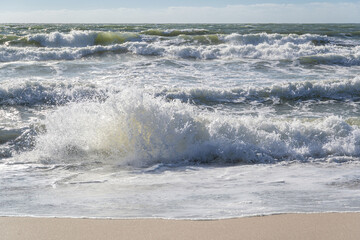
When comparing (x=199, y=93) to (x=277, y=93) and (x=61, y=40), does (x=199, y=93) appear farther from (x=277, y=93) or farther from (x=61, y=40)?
(x=61, y=40)

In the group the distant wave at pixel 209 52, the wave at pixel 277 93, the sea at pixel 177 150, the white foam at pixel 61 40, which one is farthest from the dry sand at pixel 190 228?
the white foam at pixel 61 40

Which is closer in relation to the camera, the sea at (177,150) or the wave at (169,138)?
the sea at (177,150)

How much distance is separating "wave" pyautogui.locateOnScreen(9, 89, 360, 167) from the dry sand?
1999 mm

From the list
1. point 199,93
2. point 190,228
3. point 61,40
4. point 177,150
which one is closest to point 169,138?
point 177,150

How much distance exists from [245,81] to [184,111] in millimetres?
5593

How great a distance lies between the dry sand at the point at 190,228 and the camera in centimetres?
259

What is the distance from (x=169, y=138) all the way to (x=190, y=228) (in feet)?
8.61

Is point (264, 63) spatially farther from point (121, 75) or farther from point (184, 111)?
point (184, 111)

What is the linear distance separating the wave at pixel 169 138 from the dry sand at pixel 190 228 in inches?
78.7

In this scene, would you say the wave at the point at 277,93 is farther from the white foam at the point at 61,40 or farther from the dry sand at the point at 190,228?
the white foam at the point at 61,40

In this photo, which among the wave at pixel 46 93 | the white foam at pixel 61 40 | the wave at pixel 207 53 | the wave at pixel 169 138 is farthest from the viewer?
the white foam at pixel 61 40

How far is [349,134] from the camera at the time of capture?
5.60 meters

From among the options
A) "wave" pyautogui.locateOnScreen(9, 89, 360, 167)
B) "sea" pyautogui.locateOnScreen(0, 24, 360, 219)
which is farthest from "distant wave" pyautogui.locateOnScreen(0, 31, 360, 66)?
"wave" pyautogui.locateOnScreen(9, 89, 360, 167)

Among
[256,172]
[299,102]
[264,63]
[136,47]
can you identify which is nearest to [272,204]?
[256,172]
